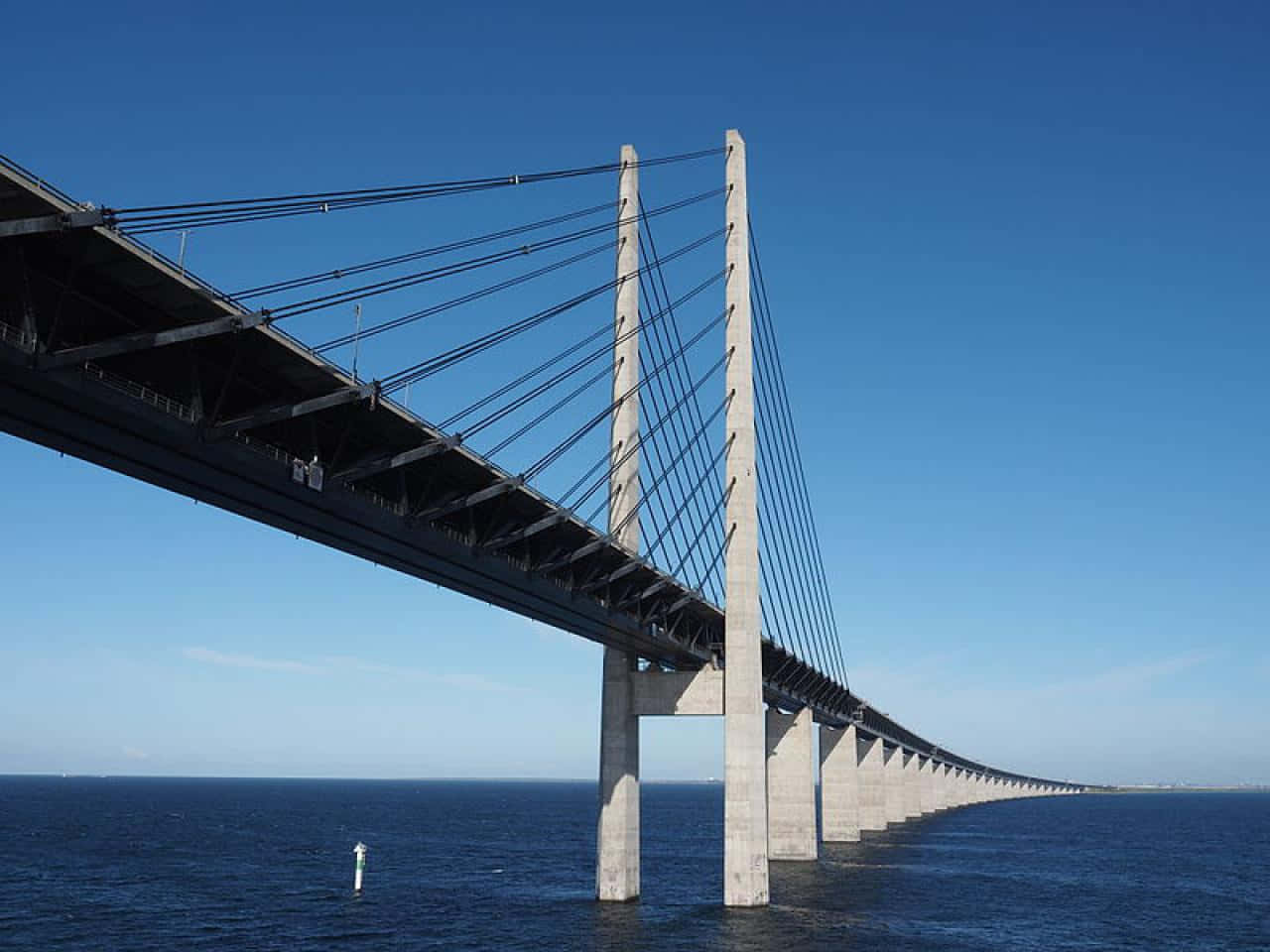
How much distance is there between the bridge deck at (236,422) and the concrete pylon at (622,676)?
967 centimetres

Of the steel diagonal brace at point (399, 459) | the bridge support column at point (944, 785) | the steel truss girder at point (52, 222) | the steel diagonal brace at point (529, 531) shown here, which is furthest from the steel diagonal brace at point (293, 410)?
the bridge support column at point (944, 785)

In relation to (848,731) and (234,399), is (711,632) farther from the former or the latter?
(848,731)

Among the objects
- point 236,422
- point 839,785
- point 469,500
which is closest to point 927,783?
point 839,785

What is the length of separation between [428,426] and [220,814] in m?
148

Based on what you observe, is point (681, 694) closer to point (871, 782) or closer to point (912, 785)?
point (871, 782)

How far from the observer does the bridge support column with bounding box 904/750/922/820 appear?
5448 inches

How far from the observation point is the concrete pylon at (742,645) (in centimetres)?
4728

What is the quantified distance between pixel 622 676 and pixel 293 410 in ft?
102

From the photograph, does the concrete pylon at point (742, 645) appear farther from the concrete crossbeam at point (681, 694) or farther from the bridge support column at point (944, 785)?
the bridge support column at point (944, 785)

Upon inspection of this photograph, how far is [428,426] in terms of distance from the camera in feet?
93.7

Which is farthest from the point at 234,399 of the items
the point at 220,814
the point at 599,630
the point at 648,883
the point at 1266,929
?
the point at 220,814

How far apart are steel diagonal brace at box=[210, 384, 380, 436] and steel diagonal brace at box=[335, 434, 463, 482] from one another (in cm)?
197

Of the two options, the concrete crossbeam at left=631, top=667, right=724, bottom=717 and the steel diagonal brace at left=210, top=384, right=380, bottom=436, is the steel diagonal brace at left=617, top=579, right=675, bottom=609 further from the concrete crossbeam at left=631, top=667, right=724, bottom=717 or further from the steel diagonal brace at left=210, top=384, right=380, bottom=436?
the steel diagonal brace at left=210, top=384, right=380, bottom=436

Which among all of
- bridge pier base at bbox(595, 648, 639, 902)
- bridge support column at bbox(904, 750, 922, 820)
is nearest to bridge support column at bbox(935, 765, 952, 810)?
bridge support column at bbox(904, 750, 922, 820)
